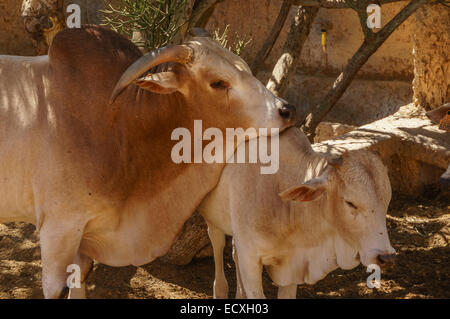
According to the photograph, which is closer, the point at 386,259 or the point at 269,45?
the point at 386,259

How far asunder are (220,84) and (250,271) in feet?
3.48

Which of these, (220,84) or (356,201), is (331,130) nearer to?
(220,84)

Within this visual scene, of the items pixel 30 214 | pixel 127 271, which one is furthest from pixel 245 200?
pixel 127 271

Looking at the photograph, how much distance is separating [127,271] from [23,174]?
4.87 ft

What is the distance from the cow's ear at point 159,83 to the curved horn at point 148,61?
0.07 metres

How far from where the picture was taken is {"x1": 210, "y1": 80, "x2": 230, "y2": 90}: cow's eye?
134 inches

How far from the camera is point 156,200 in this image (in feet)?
12.1

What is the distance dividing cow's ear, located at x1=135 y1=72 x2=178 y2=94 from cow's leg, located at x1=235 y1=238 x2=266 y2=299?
949 mm

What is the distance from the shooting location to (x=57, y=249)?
3.42 meters

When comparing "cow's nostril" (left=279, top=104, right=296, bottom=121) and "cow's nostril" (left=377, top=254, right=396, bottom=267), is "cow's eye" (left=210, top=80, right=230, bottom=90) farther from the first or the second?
"cow's nostril" (left=377, top=254, right=396, bottom=267)

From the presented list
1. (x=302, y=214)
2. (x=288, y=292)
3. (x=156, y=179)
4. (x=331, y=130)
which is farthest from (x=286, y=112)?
(x=331, y=130)

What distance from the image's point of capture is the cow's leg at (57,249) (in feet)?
11.1

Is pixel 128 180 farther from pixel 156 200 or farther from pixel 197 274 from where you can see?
pixel 197 274

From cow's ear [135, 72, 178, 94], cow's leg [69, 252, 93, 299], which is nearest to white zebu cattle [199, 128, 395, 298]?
cow's ear [135, 72, 178, 94]
